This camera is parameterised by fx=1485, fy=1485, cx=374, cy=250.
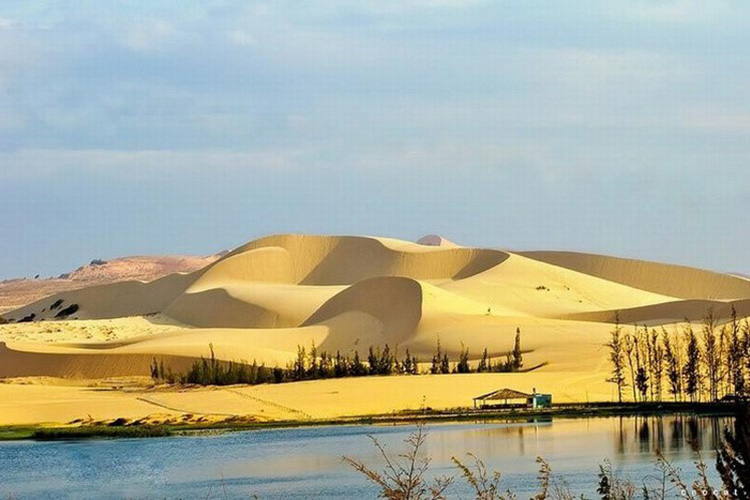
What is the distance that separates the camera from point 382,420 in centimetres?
6744

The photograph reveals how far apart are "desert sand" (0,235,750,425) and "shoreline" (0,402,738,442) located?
342cm

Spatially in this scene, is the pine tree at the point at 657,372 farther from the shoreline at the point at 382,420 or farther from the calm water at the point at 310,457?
the calm water at the point at 310,457

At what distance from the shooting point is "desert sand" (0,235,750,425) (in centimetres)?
7900

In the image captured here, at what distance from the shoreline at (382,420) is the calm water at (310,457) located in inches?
79.8

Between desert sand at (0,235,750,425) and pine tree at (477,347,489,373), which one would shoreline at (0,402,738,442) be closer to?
desert sand at (0,235,750,425)

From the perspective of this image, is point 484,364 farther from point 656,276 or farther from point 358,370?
point 656,276

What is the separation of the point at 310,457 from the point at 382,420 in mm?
18128

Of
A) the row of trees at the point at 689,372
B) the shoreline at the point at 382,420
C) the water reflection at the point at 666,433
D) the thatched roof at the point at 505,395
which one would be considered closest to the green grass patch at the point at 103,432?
the shoreline at the point at 382,420

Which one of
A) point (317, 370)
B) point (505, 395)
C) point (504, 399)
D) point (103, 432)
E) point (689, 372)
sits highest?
point (317, 370)

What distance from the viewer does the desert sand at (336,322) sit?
3110 inches

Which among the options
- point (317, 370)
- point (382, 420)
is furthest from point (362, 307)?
point (382, 420)

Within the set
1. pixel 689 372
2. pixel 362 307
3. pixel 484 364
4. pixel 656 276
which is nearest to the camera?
pixel 689 372

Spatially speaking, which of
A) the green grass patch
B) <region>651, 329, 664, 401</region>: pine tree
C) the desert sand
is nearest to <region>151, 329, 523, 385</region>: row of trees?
the desert sand

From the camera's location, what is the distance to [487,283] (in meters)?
134
